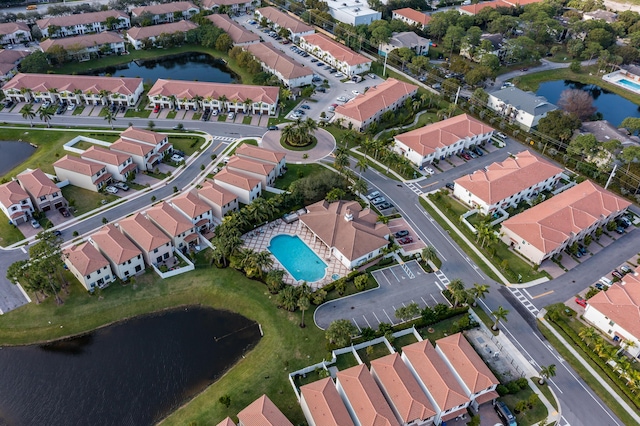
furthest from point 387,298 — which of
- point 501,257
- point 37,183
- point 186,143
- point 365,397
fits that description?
point 37,183

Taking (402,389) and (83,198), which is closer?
(402,389)

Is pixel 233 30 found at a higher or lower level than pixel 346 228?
higher

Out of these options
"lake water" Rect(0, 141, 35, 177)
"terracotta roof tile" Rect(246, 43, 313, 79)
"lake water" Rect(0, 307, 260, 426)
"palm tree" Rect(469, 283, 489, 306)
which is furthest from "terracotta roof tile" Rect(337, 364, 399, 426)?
"terracotta roof tile" Rect(246, 43, 313, 79)

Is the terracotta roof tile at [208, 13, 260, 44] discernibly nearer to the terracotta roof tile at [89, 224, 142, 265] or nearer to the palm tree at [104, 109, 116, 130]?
the palm tree at [104, 109, 116, 130]

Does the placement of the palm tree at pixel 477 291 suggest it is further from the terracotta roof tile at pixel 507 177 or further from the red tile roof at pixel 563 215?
the terracotta roof tile at pixel 507 177

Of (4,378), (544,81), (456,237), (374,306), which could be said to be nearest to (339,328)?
(374,306)

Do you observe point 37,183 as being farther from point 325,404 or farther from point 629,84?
point 629,84

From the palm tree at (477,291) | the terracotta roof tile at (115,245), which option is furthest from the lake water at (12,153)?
the palm tree at (477,291)
